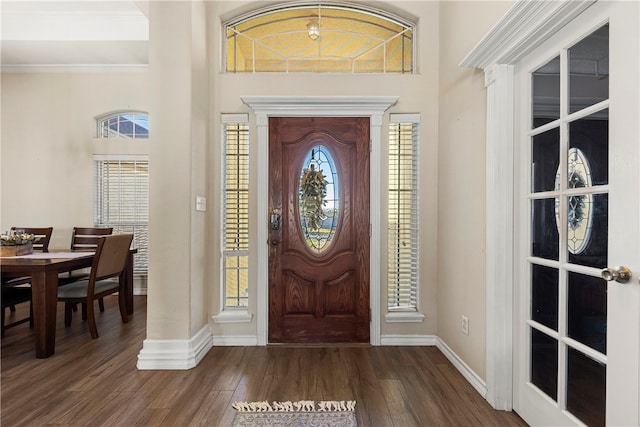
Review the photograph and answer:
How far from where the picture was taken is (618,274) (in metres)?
1.17

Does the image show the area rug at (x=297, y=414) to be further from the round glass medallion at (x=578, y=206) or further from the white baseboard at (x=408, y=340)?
the round glass medallion at (x=578, y=206)

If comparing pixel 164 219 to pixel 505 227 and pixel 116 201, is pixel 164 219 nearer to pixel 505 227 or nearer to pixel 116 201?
pixel 505 227

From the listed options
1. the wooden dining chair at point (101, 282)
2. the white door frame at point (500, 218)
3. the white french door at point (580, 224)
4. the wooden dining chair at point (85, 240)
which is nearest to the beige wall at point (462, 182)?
the white door frame at point (500, 218)

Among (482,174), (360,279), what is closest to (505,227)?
(482,174)

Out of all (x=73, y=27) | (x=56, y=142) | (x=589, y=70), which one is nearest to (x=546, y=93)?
(x=589, y=70)

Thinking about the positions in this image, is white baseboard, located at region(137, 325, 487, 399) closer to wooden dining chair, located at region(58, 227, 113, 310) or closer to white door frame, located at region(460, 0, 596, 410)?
white door frame, located at region(460, 0, 596, 410)

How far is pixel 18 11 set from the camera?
3691mm

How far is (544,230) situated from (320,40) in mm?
2408

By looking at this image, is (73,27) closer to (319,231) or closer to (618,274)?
(319,231)

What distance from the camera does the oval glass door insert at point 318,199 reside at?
2852mm

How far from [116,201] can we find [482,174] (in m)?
4.58

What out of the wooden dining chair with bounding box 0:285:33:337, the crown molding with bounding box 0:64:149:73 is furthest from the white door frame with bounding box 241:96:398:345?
the crown molding with bounding box 0:64:149:73

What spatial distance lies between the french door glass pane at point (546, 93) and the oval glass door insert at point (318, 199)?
1.55 m

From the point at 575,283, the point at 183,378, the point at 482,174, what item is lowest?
the point at 183,378
